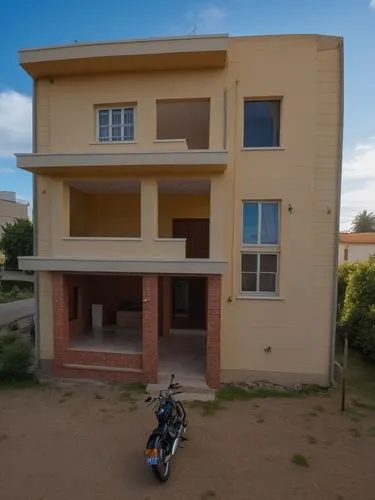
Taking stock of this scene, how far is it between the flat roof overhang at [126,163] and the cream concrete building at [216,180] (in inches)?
1.5

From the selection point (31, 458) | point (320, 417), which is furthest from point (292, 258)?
point (31, 458)

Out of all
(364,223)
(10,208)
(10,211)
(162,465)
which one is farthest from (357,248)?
(10,208)

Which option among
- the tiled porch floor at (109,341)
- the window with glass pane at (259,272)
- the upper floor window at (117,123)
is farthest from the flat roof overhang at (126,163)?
the tiled porch floor at (109,341)

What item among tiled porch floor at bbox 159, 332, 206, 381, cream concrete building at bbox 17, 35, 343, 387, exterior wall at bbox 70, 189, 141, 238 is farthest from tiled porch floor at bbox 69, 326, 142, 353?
exterior wall at bbox 70, 189, 141, 238

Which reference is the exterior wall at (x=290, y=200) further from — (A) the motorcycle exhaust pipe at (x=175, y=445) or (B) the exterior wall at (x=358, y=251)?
(B) the exterior wall at (x=358, y=251)

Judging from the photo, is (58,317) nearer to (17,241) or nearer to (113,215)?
(113,215)

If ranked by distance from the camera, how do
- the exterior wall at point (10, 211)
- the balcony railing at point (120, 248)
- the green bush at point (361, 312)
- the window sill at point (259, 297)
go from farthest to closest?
the exterior wall at point (10, 211) < the green bush at point (361, 312) < the window sill at point (259, 297) < the balcony railing at point (120, 248)

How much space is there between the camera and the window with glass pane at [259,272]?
31.6 feet

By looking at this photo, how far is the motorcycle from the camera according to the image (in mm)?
4902

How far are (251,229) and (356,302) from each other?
570 centimetres

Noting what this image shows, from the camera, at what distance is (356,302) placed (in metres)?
12.1

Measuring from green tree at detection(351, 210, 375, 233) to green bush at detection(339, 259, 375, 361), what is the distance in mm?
55147

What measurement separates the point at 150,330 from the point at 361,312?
775 cm

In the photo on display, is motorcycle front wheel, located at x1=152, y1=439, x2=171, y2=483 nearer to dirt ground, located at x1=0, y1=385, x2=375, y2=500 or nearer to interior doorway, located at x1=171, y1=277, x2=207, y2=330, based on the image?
dirt ground, located at x1=0, y1=385, x2=375, y2=500
